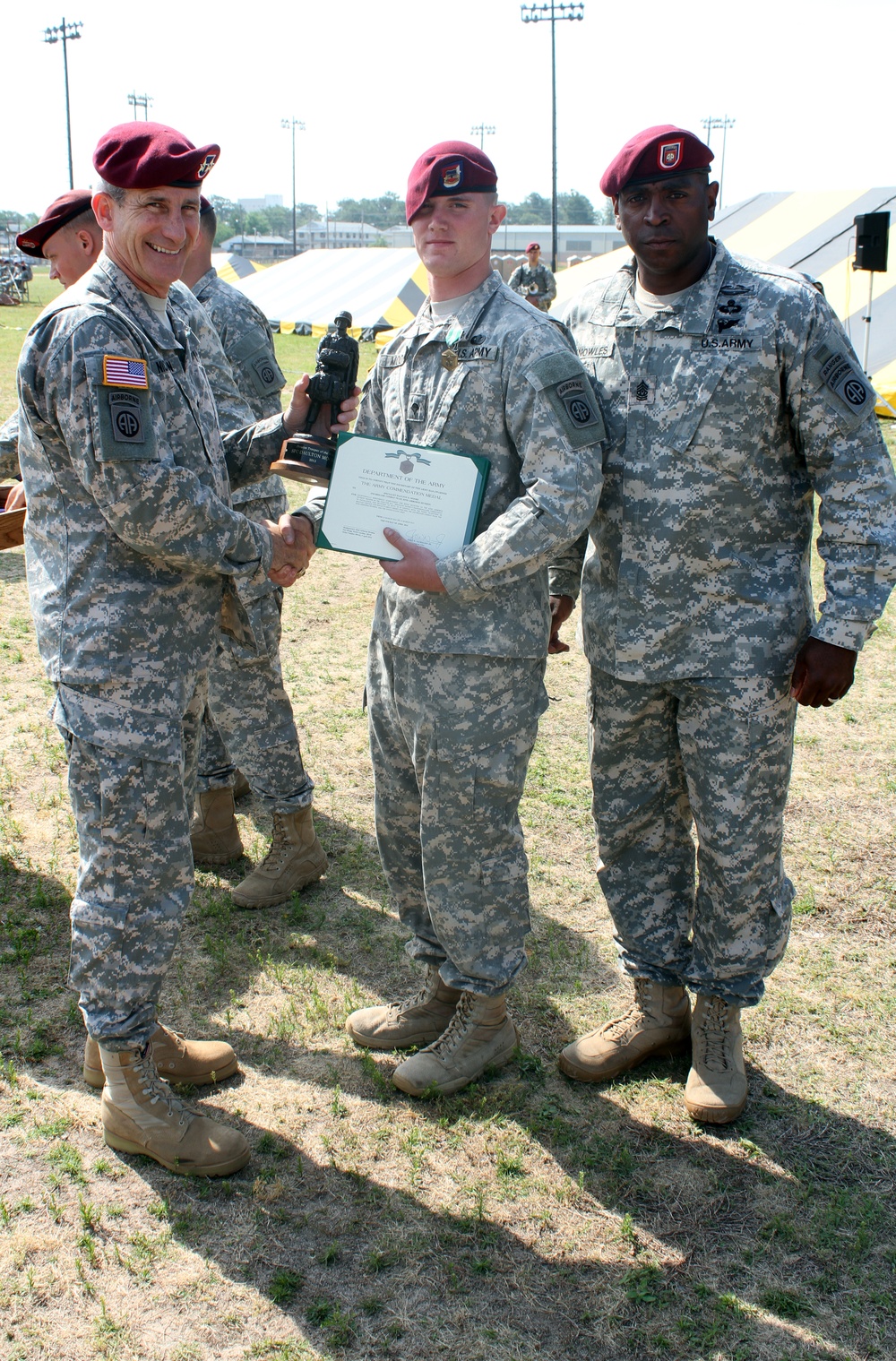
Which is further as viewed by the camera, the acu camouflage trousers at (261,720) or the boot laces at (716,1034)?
the acu camouflage trousers at (261,720)

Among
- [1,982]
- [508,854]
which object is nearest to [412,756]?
[508,854]

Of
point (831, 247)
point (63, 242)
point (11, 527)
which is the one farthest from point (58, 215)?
point (831, 247)

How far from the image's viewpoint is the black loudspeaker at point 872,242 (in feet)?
41.4

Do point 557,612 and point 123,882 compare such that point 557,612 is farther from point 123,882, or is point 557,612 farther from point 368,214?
point 368,214

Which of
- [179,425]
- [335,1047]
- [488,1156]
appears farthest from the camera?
[335,1047]

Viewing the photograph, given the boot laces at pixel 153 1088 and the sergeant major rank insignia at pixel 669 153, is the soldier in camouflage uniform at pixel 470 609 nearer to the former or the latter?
the sergeant major rank insignia at pixel 669 153

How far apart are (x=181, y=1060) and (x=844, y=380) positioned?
2.53 meters

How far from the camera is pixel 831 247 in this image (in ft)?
57.0

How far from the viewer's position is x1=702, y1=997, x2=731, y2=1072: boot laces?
3.08 m

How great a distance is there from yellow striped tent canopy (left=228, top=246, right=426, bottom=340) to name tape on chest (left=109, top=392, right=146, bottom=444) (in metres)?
21.7

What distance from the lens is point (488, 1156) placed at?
289 centimetres

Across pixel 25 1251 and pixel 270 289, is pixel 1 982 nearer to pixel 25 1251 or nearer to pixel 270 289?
pixel 25 1251

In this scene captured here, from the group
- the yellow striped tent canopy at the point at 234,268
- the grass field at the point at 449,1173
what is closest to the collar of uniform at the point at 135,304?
the grass field at the point at 449,1173

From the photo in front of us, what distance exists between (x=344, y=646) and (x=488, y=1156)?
428cm
